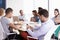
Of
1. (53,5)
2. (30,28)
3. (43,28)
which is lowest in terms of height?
(30,28)

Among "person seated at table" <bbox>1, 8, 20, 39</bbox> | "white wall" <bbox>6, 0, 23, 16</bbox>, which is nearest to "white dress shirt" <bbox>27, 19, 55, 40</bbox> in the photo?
"person seated at table" <bbox>1, 8, 20, 39</bbox>

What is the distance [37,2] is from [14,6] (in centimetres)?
125

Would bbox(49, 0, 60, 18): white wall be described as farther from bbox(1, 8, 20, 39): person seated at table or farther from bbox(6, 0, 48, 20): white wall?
bbox(1, 8, 20, 39): person seated at table

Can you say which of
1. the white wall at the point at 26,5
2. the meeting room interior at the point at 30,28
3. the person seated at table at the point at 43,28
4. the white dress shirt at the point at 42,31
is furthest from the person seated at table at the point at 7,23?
the white wall at the point at 26,5

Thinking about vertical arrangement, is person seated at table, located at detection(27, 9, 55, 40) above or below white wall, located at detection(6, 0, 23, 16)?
below

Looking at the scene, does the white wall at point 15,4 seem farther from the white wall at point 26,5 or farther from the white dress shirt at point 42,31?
the white dress shirt at point 42,31

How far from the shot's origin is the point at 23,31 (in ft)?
15.8

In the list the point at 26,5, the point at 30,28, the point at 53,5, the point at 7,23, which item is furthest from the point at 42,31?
the point at 26,5

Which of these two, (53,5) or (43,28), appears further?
(53,5)

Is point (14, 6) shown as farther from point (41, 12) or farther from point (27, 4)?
point (41, 12)

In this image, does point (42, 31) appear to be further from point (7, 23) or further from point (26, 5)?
point (26, 5)

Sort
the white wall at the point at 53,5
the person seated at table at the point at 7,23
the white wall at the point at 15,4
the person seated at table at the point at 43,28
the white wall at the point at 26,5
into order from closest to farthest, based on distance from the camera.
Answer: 1. the person seated at table at the point at 43,28
2. the person seated at table at the point at 7,23
3. the white wall at the point at 53,5
4. the white wall at the point at 26,5
5. the white wall at the point at 15,4

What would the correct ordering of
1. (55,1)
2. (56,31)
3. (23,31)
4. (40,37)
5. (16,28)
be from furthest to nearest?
(55,1), (16,28), (23,31), (40,37), (56,31)

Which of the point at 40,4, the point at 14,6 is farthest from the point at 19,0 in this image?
the point at 40,4
